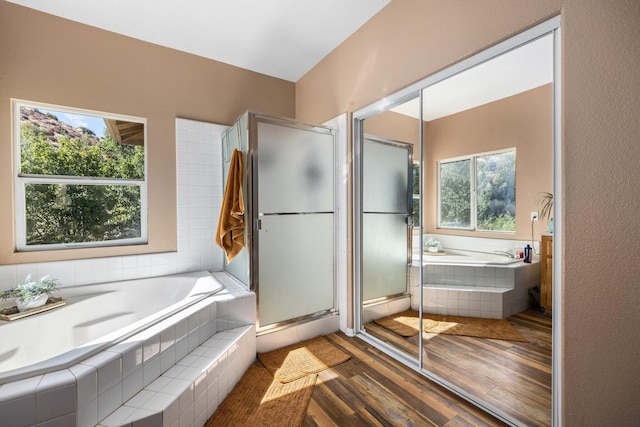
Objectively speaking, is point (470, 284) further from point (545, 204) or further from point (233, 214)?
point (233, 214)

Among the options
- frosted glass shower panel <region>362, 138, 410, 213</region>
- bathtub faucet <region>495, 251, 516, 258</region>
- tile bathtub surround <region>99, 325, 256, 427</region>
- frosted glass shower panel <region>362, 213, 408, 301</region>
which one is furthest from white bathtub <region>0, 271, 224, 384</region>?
bathtub faucet <region>495, 251, 516, 258</region>

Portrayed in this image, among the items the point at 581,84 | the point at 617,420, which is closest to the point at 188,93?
the point at 581,84

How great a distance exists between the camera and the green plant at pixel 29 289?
1910 mm

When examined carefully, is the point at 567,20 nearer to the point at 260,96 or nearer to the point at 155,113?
the point at 260,96

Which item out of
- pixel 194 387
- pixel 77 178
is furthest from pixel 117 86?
pixel 194 387

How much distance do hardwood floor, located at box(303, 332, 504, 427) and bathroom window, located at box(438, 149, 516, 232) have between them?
111 cm

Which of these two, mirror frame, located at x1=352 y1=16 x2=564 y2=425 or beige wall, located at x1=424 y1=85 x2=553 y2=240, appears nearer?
mirror frame, located at x1=352 y1=16 x2=564 y2=425

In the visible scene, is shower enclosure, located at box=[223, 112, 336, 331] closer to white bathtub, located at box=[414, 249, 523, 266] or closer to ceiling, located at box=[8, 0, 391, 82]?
ceiling, located at box=[8, 0, 391, 82]

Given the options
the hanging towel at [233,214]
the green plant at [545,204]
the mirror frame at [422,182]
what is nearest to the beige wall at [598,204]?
the mirror frame at [422,182]

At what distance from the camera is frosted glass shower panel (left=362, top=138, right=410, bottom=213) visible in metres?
2.57

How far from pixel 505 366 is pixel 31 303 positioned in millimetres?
3235

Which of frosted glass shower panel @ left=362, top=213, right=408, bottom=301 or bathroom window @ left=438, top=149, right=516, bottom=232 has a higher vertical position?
bathroom window @ left=438, top=149, right=516, bottom=232

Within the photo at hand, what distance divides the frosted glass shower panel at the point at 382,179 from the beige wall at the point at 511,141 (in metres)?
0.44

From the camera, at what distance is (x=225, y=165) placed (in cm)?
287
